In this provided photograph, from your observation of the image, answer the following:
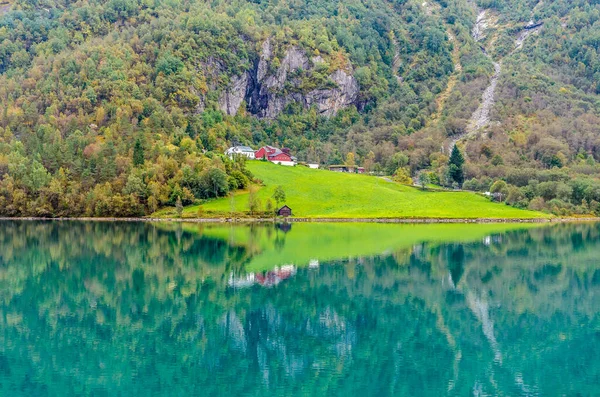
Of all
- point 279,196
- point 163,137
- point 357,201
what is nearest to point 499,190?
point 357,201

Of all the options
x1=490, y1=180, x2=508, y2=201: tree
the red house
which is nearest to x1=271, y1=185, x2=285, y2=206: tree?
the red house

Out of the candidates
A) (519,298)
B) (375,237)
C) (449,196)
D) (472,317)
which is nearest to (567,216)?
(449,196)

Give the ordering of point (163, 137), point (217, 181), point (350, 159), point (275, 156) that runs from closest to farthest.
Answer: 1. point (217, 181)
2. point (163, 137)
3. point (275, 156)
4. point (350, 159)

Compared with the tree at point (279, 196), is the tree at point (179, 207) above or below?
below

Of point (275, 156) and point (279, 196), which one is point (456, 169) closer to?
point (275, 156)

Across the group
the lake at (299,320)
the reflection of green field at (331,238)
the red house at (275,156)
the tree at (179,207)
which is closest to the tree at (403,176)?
the red house at (275,156)

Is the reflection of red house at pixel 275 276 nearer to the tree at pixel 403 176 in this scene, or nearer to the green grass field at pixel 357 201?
the green grass field at pixel 357 201

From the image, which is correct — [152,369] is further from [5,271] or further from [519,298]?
[5,271]
